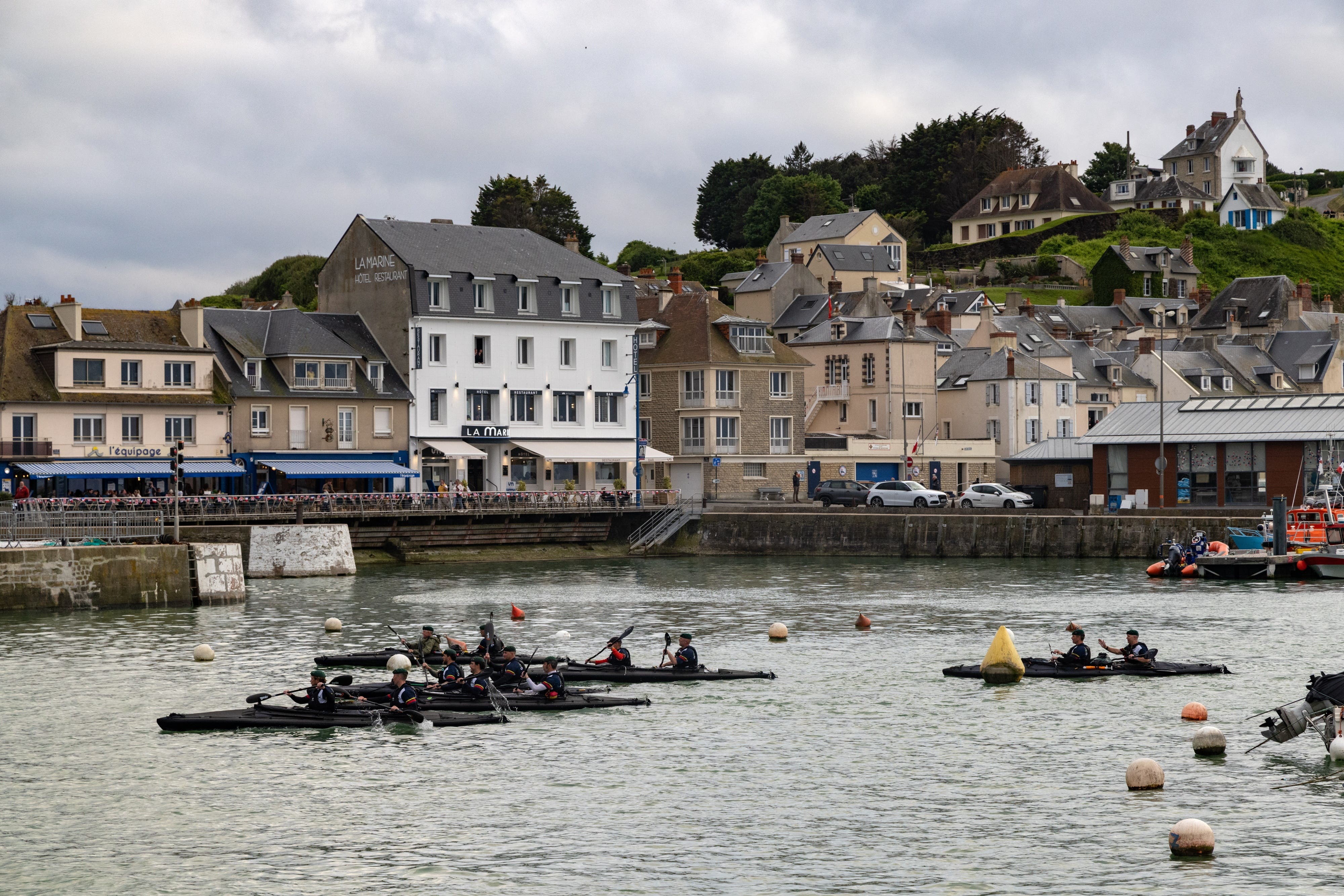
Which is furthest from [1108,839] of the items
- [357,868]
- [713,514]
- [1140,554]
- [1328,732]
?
[713,514]

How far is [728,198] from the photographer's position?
568 feet

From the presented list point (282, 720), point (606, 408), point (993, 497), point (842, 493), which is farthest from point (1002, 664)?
point (606, 408)

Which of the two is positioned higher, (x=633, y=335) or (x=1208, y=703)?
(x=633, y=335)

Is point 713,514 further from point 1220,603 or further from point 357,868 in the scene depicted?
point 357,868

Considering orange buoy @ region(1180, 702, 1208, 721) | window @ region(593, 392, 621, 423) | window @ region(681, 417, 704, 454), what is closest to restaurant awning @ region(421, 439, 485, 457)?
window @ region(593, 392, 621, 423)

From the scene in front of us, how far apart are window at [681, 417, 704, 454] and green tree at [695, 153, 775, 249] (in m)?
79.3

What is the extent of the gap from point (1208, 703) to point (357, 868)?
18.9 m

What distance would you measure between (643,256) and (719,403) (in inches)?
2817

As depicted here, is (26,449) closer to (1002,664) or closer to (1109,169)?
(1002,664)

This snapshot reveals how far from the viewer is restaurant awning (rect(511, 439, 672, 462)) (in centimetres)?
8131

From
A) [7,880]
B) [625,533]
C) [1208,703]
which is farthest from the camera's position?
[625,533]

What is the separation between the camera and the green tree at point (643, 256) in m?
158

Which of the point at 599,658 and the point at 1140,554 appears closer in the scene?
the point at 599,658

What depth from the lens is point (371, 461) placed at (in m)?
76.1
